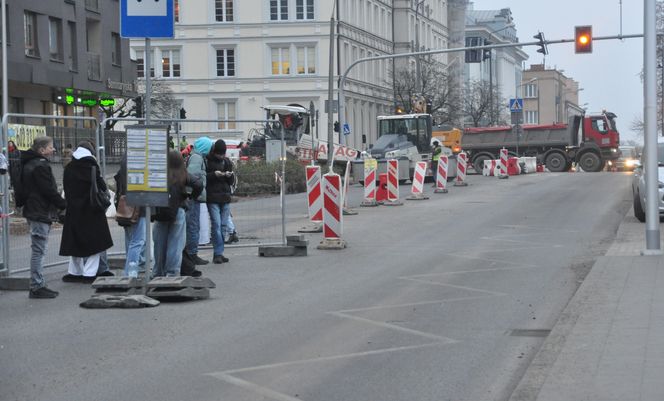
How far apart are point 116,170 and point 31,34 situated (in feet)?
91.7

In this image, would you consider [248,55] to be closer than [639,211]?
No

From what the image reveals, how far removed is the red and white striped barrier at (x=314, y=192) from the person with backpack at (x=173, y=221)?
24.7 ft

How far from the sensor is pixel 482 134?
58.0 meters

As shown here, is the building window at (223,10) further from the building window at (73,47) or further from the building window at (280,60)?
the building window at (73,47)

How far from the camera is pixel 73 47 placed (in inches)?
1745

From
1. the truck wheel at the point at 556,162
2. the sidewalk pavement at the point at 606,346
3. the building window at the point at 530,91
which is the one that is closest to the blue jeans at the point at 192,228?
the sidewalk pavement at the point at 606,346

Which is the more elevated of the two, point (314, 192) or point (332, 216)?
point (314, 192)

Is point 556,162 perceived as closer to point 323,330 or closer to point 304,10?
point 304,10

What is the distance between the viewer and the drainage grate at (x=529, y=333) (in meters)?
9.80

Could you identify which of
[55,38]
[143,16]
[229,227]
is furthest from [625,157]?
[143,16]

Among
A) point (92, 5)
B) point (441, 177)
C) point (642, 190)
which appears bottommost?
point (441, 177)

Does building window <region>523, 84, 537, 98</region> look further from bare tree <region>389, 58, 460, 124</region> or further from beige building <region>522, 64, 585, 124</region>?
bare tree <region>389, 58, 460, 124</region>

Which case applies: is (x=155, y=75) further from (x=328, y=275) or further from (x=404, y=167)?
(x=328, y=275)

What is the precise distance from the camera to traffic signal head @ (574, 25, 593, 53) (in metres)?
36.1
